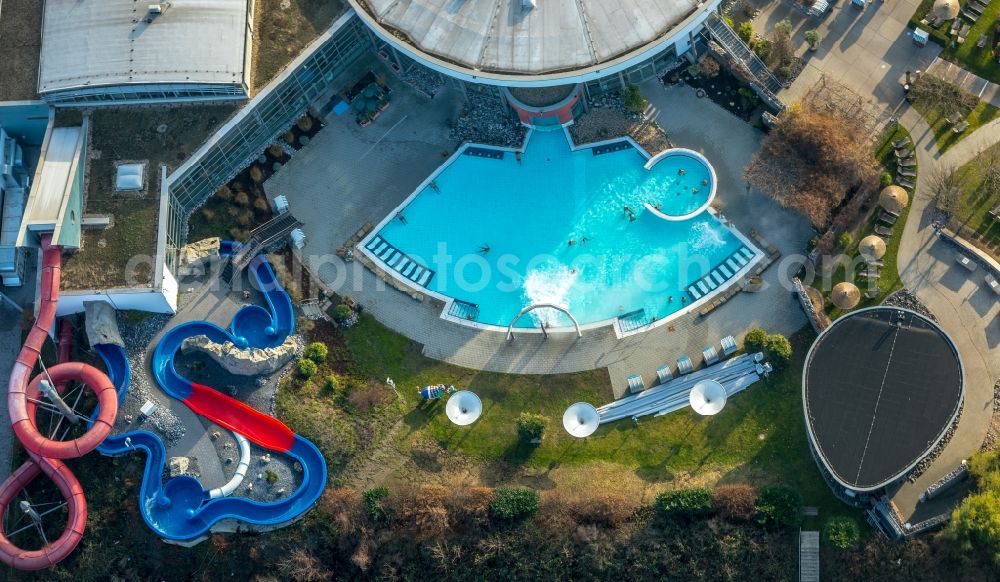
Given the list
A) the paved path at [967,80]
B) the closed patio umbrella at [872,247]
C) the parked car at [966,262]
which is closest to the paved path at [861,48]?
the paved path at [967,80]

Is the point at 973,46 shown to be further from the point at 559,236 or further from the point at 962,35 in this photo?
the point at 559,236

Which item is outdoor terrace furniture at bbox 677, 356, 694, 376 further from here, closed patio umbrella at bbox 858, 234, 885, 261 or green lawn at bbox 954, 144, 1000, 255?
green lawn at bbox 954, 144, 1000, 255

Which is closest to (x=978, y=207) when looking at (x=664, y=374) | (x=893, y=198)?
(x=893, y=198)

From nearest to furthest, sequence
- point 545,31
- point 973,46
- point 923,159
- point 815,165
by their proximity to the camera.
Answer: point 545,31
point 815,165
point 923,159
point 973,46

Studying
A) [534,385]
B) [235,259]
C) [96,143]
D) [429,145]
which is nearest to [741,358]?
[534,385]

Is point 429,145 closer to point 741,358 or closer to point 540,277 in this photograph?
point 540,277

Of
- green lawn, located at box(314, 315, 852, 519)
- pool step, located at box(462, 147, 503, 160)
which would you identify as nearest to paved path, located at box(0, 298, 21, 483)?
green lawn, located at box(314, 315, 852, 519)
